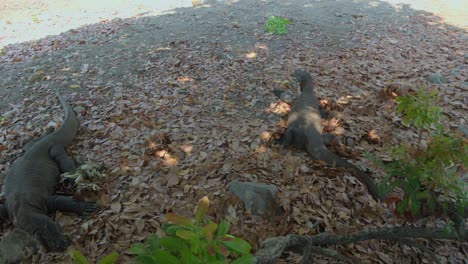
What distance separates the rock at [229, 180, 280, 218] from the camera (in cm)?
325

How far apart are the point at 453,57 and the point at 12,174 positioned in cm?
753

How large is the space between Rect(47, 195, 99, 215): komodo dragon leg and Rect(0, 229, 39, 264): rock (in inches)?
18.6

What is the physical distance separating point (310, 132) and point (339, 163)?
0.72m

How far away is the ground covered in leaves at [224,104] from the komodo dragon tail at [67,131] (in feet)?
0.39

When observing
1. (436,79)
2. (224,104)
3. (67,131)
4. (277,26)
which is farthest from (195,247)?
(277,26)

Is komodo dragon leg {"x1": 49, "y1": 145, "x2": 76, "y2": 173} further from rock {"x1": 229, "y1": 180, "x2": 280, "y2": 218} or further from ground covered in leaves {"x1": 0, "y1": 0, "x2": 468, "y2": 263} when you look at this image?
rock {"x1": 229, "y1": 180, "x2": 280, "y2": 218}

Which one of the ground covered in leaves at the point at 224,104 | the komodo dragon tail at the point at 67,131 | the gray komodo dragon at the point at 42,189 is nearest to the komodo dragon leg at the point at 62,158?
the gray komodo dragon at the point at 42,189

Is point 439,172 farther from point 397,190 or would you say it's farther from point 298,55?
point 298,55

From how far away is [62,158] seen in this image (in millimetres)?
4508

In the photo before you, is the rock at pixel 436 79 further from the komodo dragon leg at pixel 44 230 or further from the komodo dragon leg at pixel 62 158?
the komodo dragon leg at pixel 44 230

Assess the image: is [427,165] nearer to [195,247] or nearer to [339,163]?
[195,247]

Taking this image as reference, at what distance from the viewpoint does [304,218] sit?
3.24 meters

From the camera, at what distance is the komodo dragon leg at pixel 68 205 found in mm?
3656

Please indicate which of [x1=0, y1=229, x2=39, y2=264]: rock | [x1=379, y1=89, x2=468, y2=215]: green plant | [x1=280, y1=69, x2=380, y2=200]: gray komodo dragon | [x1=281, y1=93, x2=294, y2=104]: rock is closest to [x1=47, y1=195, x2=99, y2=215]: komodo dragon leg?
[x1=0, y1=229, x2=39, y2=264]: rock
